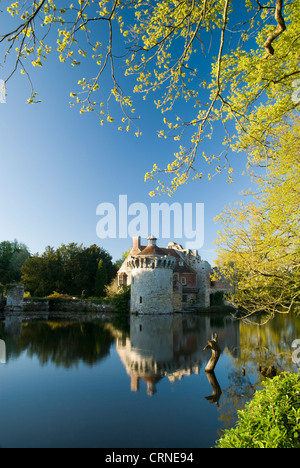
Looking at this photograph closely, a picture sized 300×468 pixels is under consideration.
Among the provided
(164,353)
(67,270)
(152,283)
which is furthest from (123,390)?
(67,270)

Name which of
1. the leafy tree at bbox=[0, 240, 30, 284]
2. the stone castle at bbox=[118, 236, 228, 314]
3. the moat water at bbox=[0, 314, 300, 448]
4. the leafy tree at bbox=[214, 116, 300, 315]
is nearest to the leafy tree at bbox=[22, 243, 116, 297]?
the stone castle at bbox=[118, 236, 228, 314]

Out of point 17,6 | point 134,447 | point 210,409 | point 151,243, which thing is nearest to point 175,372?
point 210,409

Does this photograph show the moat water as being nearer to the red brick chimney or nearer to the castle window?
the castle window

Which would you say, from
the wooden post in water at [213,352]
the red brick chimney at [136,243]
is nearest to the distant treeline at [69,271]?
the red brick chimney at [136,243]

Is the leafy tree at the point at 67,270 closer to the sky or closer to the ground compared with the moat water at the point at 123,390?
closer to the sky

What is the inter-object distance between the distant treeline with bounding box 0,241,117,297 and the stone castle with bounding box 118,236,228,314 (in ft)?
22.3

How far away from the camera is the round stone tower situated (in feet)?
99.0

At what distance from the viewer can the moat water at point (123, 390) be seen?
5.46m

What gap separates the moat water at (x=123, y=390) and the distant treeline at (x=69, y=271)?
2424 cm

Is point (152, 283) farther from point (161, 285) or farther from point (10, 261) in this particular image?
point (10, 261)

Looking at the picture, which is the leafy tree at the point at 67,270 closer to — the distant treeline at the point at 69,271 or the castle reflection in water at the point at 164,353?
the distant treeline at the point at 69,271

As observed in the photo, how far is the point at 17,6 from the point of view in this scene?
340cm

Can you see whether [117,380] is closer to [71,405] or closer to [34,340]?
[71,405]

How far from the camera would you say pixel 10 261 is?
5219 centimetres
